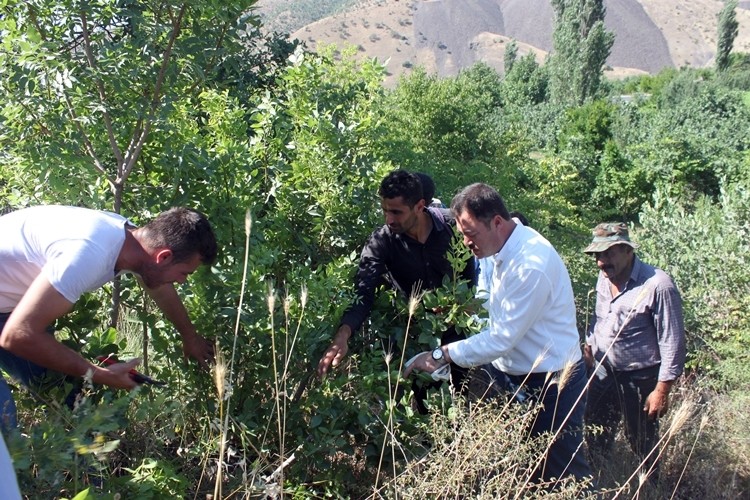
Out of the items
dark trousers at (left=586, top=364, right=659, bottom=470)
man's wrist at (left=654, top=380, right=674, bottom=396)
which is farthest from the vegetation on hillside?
man's wrist at (left=654, top=380, right=674, bottom=396)

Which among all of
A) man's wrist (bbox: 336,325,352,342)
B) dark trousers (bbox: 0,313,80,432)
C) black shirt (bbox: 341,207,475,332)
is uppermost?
black shirt (bbox: 341,207,475,332)

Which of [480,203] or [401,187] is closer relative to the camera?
[480,203]

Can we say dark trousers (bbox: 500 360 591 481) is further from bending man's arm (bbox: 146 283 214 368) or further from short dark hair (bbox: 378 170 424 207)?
bending man's arm (bbox: 146 283 214 368)

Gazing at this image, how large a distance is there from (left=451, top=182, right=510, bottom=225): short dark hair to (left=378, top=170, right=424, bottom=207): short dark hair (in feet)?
1.11

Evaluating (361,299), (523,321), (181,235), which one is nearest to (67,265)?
(181,235)

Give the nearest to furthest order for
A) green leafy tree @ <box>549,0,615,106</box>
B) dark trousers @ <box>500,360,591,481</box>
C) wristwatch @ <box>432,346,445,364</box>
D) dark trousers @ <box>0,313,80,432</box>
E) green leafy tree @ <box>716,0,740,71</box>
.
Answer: dark trousers @ <box>0,313,80,432</box>, wristwatch @ <box>432,346,445,364</box>, dark trousers @ <box>500,360,591,481</box>, green leafy tree @ <box>549,0,615,106</box>, green leafy tree @ <box>716,0,740,71</box>

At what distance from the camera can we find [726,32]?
46844 mm

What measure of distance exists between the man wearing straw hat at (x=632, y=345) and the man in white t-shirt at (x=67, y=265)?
8.43 feet

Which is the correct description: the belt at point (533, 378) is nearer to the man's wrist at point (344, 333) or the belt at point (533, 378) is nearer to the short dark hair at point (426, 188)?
the man's wrist at point (344, 333)

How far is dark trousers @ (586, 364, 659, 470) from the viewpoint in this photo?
13.6 feet

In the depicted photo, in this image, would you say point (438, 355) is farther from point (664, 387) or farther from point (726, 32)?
point (726, 32)

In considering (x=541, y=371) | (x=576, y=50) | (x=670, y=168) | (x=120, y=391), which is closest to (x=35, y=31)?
(x=120, y=391)

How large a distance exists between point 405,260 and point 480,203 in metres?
0.63

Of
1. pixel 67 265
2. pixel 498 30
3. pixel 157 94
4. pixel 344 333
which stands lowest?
pixel 344 333
